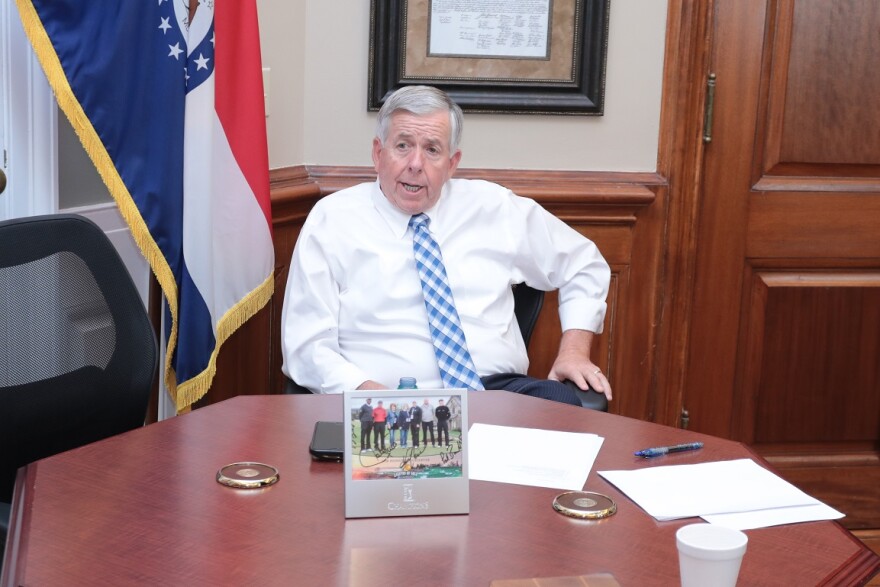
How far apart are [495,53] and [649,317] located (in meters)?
0.92

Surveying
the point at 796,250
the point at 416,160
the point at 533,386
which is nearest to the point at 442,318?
the point at 533,386

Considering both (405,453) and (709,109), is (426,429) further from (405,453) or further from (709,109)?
(709,109)

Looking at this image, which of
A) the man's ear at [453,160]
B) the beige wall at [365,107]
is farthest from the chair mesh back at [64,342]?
the beige wall at [365,107]

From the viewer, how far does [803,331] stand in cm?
330

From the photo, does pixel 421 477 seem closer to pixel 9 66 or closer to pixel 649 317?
pixel 9 66

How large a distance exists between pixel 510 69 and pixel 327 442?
1742 mm

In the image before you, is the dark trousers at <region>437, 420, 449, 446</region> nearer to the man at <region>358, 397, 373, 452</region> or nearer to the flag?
the man at <region>358, 397, 373, 452</region>

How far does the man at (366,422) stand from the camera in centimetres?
136

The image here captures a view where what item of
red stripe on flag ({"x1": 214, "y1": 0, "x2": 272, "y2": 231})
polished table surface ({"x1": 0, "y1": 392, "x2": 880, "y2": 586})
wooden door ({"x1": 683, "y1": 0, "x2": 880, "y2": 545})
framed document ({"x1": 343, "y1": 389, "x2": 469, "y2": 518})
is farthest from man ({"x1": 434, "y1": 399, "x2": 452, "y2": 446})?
wooden door ({"x1": 683, "y1": 0, "x2": 880, "y2": 545})

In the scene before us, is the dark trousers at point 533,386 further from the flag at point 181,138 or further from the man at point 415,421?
the man at point 415,421

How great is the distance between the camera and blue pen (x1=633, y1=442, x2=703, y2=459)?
5.30 feet

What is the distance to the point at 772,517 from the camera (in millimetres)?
1409

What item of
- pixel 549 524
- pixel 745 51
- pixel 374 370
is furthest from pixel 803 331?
pixel 549 524

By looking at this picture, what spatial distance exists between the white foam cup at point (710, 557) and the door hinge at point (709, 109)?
2.26 metres
